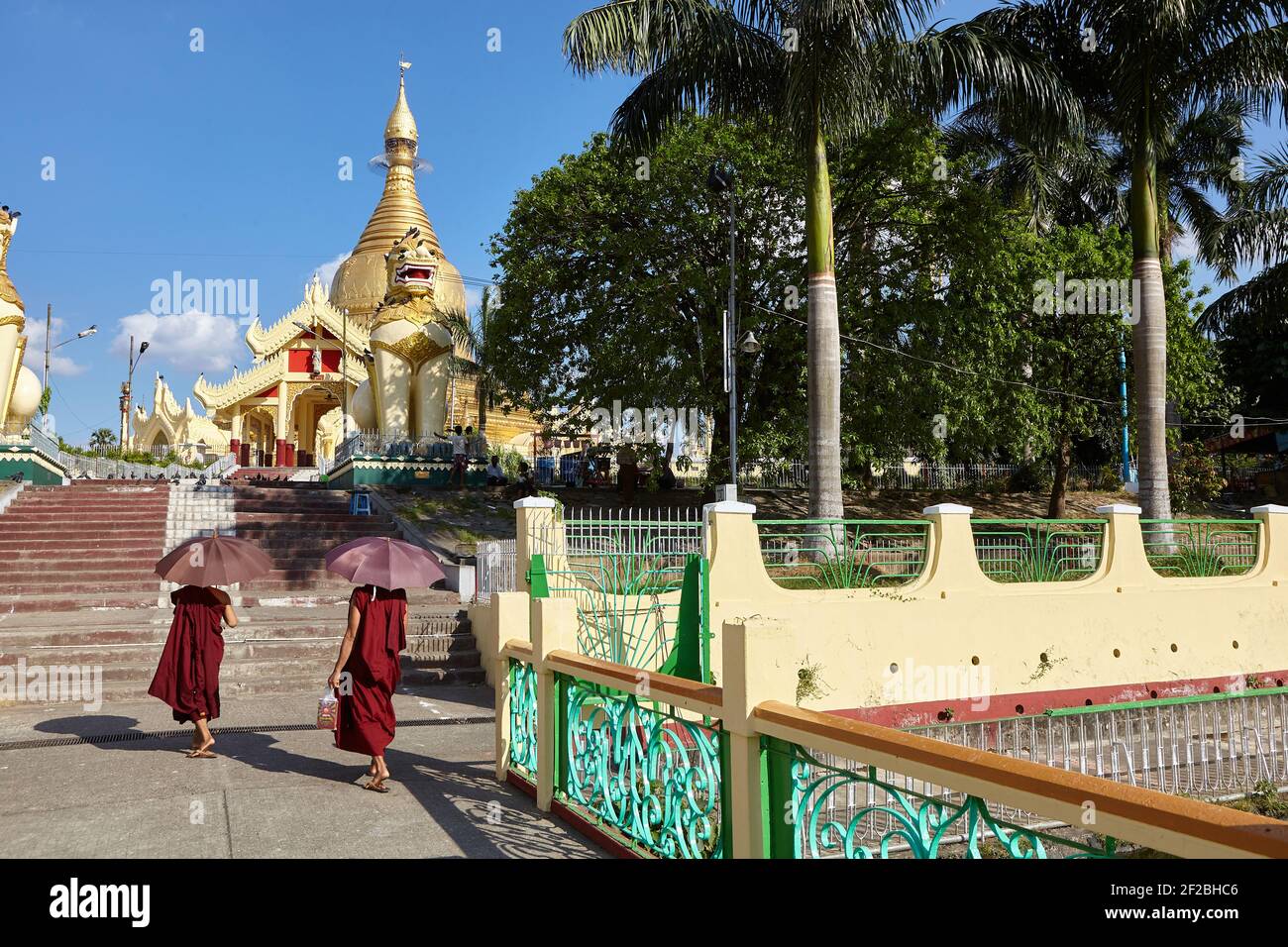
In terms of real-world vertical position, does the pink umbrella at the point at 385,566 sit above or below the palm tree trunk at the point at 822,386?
below

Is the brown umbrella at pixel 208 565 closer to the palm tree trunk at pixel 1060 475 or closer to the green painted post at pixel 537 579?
the green painted post at pixel 537 579

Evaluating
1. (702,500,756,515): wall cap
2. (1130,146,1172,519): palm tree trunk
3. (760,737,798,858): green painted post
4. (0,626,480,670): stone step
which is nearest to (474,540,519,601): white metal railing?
(0,626,480,670): stone step

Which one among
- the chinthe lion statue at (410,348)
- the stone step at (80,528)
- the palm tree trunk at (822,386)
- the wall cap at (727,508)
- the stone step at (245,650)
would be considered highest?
the chinthe lion statue at (410,348)

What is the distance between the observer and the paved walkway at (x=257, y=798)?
17.6ft

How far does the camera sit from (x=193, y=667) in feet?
25.4

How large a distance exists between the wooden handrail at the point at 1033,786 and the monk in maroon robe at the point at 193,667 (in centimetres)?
552

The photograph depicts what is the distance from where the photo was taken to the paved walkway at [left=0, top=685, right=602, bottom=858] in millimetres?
5379

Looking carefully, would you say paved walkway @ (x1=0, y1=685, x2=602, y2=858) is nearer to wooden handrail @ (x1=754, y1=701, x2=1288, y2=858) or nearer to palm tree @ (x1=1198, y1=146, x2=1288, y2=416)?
wooden handrail @ (x1=754, y1=701, x2=1288, y2=858)

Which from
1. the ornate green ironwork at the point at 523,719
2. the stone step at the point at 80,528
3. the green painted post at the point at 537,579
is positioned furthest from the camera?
the stone step at the point at 80,528

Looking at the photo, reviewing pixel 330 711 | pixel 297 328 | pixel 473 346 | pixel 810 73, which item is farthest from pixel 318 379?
pixel 330 711

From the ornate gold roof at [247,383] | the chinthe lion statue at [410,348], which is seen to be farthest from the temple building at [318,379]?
the chinthe lion statue at [410,348]

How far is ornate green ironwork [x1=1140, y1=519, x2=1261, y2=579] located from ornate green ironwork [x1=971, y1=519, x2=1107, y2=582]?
1.28m

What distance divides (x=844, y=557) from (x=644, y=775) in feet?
23.6
